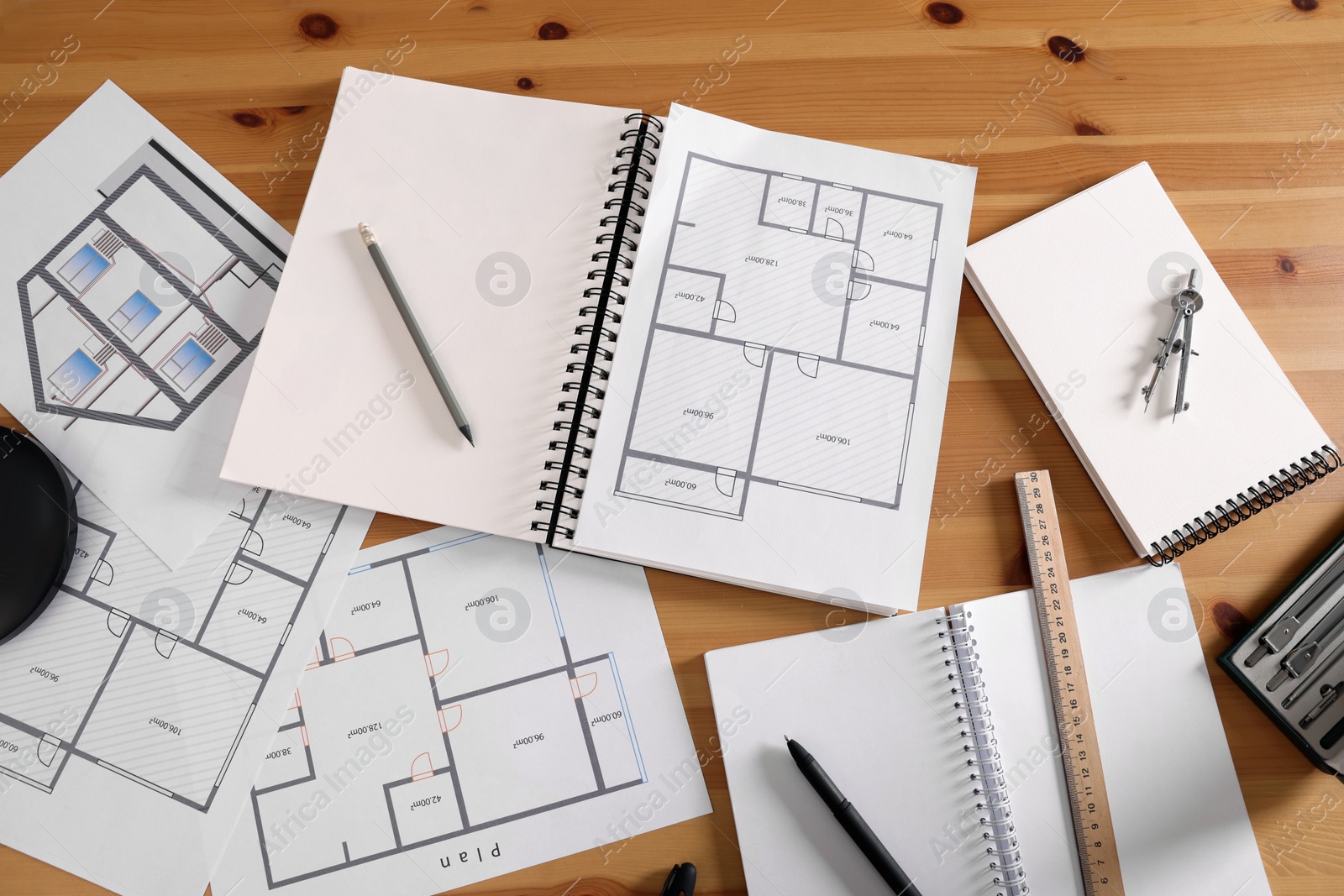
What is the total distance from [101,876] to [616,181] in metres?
1.04

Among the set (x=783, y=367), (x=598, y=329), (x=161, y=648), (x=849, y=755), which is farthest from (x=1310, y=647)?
(x=161, y=648)

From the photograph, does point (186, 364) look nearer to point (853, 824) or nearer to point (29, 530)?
point (29, 530)

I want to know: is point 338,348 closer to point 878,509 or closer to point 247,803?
point 247,803

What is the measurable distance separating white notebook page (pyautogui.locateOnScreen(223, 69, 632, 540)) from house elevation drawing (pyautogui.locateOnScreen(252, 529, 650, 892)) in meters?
0.08

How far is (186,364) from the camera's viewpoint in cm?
101

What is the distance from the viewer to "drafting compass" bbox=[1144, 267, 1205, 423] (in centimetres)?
96

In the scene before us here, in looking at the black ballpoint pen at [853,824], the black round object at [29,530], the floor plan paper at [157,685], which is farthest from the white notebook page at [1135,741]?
the black round object at [29,530]

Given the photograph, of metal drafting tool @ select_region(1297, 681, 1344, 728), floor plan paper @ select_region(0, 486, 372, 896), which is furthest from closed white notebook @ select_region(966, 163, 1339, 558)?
floor plan paper @ select_region(0, 486, 372, 896)

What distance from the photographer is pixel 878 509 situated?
94 centimetres

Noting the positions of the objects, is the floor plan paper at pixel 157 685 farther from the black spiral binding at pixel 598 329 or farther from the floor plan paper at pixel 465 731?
the black spiral binding at pixel 598 329

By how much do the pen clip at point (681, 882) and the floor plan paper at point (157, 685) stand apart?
502mm

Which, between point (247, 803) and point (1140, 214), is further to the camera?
point (1140, 214)

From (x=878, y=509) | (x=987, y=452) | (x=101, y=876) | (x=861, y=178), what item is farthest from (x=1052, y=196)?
(x=101, y=876)

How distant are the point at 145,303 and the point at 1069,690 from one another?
127cm
